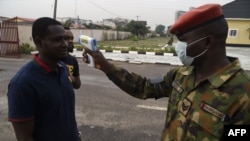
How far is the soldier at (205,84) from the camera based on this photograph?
4.54 feet

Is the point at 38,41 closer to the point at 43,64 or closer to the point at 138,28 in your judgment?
the point at 43,64

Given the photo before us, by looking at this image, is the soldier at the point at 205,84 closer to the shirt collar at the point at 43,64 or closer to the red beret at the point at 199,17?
the red beret at the point at 199,17

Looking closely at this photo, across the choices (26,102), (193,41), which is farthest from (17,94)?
(193,41)

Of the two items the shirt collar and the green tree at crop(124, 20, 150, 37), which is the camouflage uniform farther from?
the green tree at crop(124, 20, 150, 37)

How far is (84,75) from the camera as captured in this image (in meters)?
9.31

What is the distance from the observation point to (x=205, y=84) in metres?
1.54

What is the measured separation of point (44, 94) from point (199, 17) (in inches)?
42.9

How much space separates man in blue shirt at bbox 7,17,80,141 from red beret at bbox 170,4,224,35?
92 centimetres

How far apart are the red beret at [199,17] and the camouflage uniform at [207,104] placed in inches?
10.9

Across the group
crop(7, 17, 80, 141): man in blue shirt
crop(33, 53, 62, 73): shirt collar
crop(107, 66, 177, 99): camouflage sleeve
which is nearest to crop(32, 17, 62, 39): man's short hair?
crop(7, 17, 80, 141): man in blue shirt

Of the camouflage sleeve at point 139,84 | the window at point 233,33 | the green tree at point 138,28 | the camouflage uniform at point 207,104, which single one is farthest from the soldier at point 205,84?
the green tree at point 138,28

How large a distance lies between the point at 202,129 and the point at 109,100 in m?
4.83

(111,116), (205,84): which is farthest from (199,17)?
(111,116)

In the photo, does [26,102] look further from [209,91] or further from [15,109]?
[209,91]
